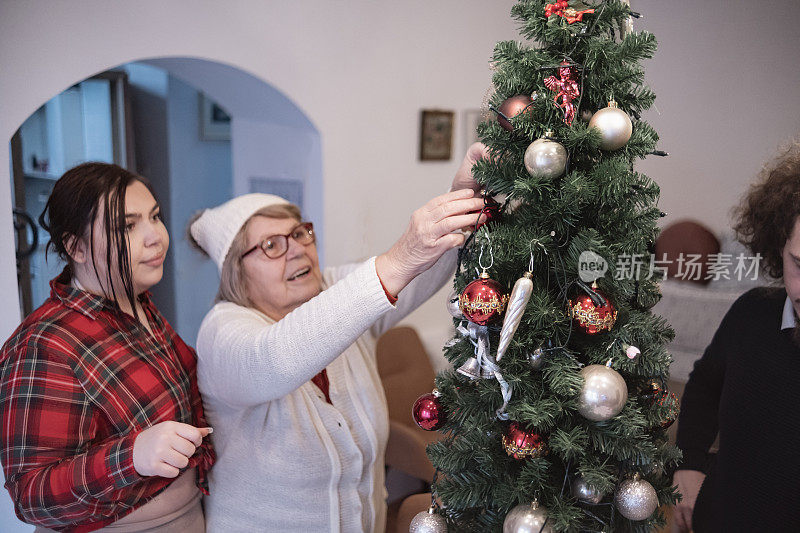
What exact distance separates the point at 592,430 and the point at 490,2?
2.65 m

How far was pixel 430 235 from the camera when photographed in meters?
0.90

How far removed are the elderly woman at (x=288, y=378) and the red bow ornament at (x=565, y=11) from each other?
251 mm

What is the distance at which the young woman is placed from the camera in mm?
1025

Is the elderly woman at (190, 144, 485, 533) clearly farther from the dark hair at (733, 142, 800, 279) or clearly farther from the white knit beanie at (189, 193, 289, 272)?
the dark hair at (733, 142, 800, 279)

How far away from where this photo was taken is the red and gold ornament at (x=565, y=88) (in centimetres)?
77

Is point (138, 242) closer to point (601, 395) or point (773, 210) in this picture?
point (601, 395)

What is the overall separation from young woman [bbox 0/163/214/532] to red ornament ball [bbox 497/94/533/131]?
2.44 feet

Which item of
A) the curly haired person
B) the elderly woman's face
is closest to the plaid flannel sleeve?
the elderly woman's face

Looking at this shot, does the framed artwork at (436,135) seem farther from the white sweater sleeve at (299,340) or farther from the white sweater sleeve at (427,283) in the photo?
the white sweater sleeve at (299,340)

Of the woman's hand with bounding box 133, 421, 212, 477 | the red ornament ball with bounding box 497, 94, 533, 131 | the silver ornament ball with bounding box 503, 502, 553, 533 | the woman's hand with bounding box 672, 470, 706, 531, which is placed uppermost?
the red ornament ball with bounding box 497, 94, 533, 131

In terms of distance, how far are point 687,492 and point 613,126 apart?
37.8 inches

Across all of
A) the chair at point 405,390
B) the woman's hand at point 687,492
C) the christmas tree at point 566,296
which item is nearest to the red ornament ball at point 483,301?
the christmas tree at point 566,296

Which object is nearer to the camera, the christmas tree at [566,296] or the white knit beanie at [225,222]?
the christmas tree at [566,296]

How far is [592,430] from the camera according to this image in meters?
0.79
